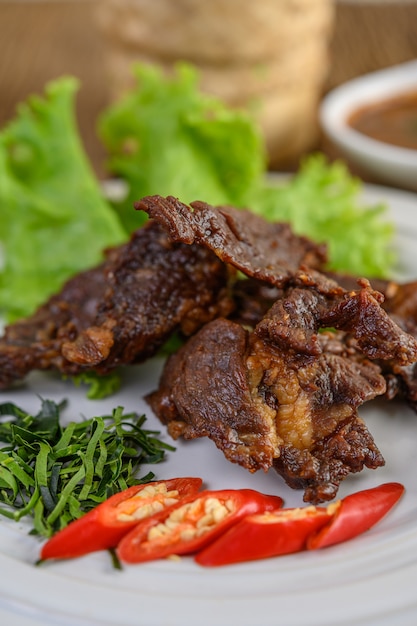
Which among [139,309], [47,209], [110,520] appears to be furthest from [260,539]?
[47,209]

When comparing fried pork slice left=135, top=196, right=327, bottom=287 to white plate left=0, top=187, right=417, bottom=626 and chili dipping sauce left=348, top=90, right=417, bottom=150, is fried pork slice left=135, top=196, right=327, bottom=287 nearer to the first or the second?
white plate left=0, top=187, right=417, bottom=626

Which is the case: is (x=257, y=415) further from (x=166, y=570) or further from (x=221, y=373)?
(x=166, y=570)

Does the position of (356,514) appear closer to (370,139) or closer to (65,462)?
(65,462)

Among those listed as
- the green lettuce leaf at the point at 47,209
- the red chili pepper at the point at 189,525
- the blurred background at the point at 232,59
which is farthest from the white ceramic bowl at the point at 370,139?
the red chili pepper at the point at 189,525

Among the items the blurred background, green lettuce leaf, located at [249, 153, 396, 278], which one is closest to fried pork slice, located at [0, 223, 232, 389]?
green lettuce leaf, located at [249, 153, 396, 278]

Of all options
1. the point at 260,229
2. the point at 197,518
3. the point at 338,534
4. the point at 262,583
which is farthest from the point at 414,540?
the point at 260,229
